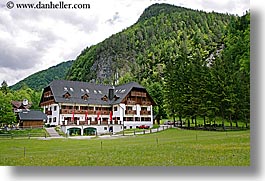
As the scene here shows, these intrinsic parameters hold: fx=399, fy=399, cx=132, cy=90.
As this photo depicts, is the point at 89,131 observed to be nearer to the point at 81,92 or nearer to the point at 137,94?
the point at 81,92

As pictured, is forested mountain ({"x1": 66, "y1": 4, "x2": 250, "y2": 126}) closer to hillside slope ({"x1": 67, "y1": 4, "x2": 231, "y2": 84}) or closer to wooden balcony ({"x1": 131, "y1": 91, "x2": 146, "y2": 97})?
hillside slope ({"x1": 67, "y1": 4, "x2": 231, "y2": 84})

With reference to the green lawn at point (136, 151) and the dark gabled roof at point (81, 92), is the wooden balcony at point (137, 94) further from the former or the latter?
the green lawn at point (136, 151)

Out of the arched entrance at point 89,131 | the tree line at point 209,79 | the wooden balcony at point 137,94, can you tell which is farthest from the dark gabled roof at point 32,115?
the tree line at point 209,79

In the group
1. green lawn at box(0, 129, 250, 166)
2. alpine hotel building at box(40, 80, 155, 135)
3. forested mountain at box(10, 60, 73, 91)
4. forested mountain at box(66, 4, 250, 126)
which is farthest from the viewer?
forested mountain at box(66, 4, 250, 126)

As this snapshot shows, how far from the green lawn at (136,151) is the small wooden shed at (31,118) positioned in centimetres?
26

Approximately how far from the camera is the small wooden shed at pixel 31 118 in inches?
271

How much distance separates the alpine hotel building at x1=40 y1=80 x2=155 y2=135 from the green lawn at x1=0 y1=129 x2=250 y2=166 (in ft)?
0.91

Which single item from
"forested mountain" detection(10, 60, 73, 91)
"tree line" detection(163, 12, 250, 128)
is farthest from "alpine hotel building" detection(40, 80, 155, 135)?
"tree line" detection(163, 12, 250, 128)

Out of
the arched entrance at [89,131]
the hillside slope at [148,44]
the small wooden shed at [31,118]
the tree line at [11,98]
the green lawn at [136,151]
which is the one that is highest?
the hillside slope at [148,44]

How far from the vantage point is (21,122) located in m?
6.88

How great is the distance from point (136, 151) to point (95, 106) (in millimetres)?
1097

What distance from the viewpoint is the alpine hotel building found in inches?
277

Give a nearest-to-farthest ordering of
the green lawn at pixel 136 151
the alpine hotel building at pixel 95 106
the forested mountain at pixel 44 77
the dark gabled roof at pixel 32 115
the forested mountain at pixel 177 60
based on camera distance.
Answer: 1. the green lawn at pixel 136 151
2. the dark gabled roof at pixel 32 115
3. the alpine hotel building at pixel 95 106
4. the forested mountain at pixel 44 77
5. the forested mountain at pixel 177 60

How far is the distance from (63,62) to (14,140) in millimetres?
1639
